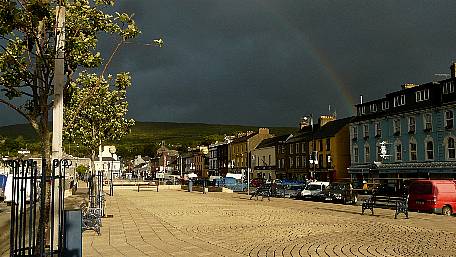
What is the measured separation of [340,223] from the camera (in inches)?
834

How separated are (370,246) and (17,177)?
987 centimetres

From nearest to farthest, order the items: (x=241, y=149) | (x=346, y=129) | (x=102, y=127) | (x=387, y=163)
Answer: (x=102, y=127) < (x=387, y=163) < (x=346, y=129) < (x=241, y=149)

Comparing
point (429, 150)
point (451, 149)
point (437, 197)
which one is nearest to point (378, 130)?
point (429, 150)

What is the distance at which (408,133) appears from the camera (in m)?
54.9

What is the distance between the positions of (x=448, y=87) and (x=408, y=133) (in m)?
7.60

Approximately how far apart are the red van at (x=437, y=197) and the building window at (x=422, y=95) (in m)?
25.5

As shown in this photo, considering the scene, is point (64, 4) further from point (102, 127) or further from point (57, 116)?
point (102, 127)

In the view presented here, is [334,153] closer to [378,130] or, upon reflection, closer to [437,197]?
[378,130]

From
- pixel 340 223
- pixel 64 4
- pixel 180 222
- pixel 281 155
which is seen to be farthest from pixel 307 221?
pixel 281 155

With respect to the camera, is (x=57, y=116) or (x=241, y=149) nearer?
(x=57, y=116)

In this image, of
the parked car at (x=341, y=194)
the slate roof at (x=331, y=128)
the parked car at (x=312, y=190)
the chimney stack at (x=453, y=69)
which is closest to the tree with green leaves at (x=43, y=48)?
the parked car at (x=341, y=194)

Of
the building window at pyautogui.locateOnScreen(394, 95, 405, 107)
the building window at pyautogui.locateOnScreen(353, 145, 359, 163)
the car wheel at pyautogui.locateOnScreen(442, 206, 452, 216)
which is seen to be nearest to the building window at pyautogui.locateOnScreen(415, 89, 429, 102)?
the building window at pyautogui.locateOnScreen(394, 95, 405, 107)

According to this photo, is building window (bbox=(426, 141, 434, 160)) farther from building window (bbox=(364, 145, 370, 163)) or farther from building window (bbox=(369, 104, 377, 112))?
building window (bbox=(364, 145, 370, 163))

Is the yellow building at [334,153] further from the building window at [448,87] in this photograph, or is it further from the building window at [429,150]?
the building window at [448,87]
